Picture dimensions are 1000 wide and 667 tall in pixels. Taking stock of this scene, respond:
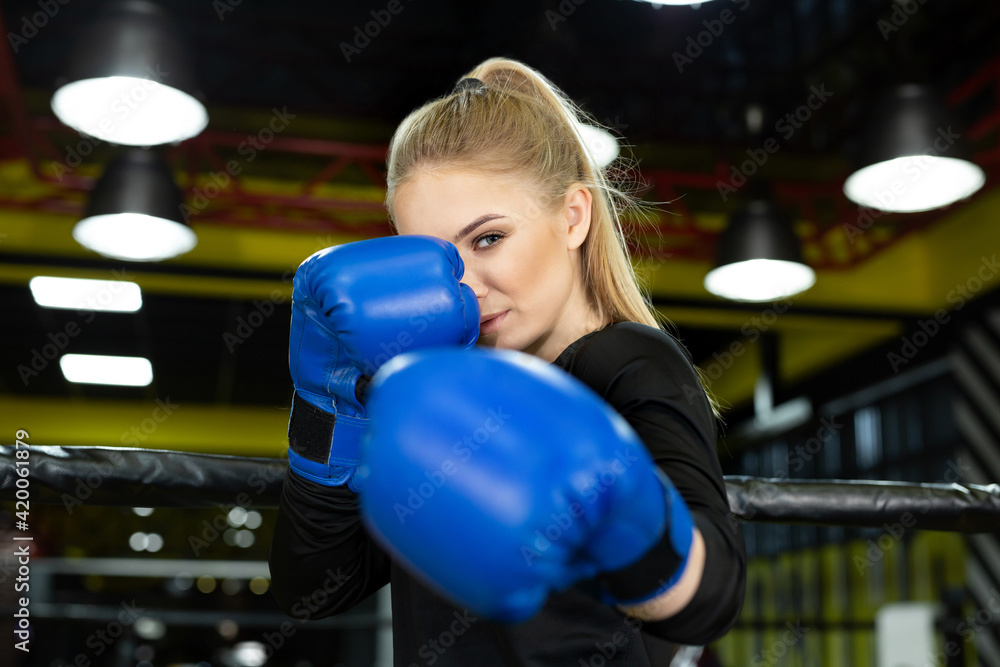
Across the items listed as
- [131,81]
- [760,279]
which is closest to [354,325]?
[131,81]

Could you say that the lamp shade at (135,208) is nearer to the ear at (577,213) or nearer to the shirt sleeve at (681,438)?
the ear at (577,213)

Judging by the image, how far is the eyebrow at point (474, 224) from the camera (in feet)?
3.04

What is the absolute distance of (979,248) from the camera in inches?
197

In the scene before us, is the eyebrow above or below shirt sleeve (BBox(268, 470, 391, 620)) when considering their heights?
above

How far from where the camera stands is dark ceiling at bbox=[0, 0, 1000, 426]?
4102 mm

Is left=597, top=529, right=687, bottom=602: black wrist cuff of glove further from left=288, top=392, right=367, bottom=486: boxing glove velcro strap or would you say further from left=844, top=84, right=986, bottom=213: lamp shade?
left=844, top=84, right=986, bottom=213: lamp shade

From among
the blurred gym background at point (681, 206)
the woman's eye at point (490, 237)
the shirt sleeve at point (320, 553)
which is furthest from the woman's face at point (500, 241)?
the blurred gym background at point (681, 206)

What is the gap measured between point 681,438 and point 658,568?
162 mm

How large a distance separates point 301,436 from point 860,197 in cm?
303

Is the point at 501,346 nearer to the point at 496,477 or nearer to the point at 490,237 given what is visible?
the point at 490,237

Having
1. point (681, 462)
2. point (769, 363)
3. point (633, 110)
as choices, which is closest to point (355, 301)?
point (681, 462)

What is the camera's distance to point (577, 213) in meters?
1.06

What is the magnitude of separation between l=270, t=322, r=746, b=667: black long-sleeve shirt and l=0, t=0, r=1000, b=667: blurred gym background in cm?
180

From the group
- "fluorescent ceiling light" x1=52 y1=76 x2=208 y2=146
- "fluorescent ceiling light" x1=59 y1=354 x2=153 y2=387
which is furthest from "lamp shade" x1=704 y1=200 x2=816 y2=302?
"fluorescent ceiling light" x1=59 y1=354 x2=153 y2=387
